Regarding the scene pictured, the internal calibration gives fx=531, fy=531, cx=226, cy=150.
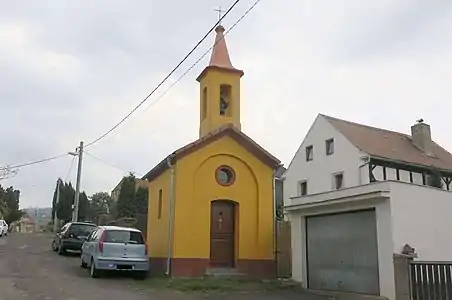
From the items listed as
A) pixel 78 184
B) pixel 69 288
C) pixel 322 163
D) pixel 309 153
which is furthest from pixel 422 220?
pixel 78 184

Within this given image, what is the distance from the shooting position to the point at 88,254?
726 inches

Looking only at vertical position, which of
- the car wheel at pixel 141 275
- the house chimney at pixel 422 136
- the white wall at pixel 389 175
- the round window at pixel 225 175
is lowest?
the car wheel at pixel 141 275

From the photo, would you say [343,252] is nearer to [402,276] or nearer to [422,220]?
[422,220]

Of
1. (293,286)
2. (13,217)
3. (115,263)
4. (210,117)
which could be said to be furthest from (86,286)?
(13,217)

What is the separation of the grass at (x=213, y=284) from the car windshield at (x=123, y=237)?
1.36m

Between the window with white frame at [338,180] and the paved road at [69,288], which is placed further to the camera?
the window with white frame at [338,180]

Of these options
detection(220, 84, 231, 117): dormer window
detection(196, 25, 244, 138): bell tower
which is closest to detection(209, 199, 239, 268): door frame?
detection(196, 25, 244, 138): bell tower

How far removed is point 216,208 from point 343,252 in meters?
5.35

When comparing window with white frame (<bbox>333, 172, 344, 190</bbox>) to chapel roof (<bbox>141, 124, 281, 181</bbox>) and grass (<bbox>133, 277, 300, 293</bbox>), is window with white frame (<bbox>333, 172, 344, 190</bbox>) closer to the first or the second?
chapel roof (<bbox>141, 124, 281, 181</bbox>)

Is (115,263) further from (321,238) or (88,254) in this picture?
(321,238)

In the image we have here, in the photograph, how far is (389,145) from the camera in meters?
30.9

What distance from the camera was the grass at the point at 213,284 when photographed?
50.8ft

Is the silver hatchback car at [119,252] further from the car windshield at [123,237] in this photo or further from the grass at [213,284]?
the grass at [213,284]

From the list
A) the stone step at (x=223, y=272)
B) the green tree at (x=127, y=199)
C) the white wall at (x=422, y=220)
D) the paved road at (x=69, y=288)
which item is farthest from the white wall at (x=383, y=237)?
the green tree at (x=127, y=199)
